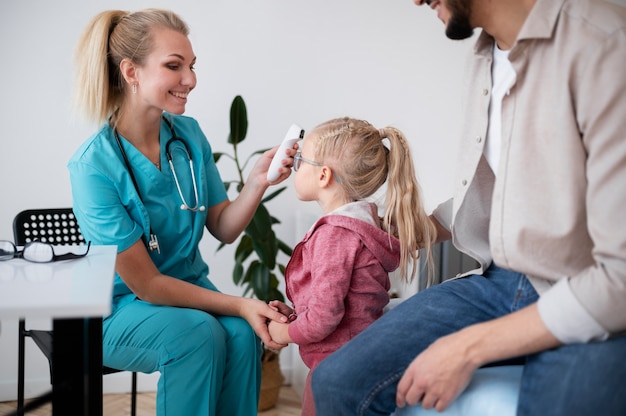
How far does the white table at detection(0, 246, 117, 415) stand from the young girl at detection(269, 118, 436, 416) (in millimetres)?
438

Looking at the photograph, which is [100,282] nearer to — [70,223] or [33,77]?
[70,223]

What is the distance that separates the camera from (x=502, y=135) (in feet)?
4.20

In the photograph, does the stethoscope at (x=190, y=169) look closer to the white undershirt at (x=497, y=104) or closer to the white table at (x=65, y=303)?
the white table at (x=65, y=303)

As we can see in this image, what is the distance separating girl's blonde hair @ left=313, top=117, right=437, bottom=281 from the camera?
1595 mm

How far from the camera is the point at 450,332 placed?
1359 mm

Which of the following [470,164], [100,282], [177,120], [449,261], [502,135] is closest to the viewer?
[100,282]

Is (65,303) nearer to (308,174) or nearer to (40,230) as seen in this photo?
(308,174)

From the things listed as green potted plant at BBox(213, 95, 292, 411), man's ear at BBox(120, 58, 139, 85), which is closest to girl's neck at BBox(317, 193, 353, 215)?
man's ear at BBox(120, 58, 139, 85)

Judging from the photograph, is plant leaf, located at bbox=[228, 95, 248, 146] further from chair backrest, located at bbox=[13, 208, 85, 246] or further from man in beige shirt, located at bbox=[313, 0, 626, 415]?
man in beige shirt, located at bbox=[313, 0, 626, 415]

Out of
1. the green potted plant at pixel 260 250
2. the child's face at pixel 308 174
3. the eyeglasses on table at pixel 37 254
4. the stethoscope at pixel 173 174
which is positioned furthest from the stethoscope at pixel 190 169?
the green potted plant at pixel 260 250

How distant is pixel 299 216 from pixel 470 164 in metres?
1.65

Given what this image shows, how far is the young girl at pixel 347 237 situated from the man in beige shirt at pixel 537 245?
138 millimetres

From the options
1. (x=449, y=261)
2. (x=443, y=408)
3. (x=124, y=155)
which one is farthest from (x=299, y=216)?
(x=443, y=408)

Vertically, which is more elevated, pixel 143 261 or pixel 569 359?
pixel 569 359
